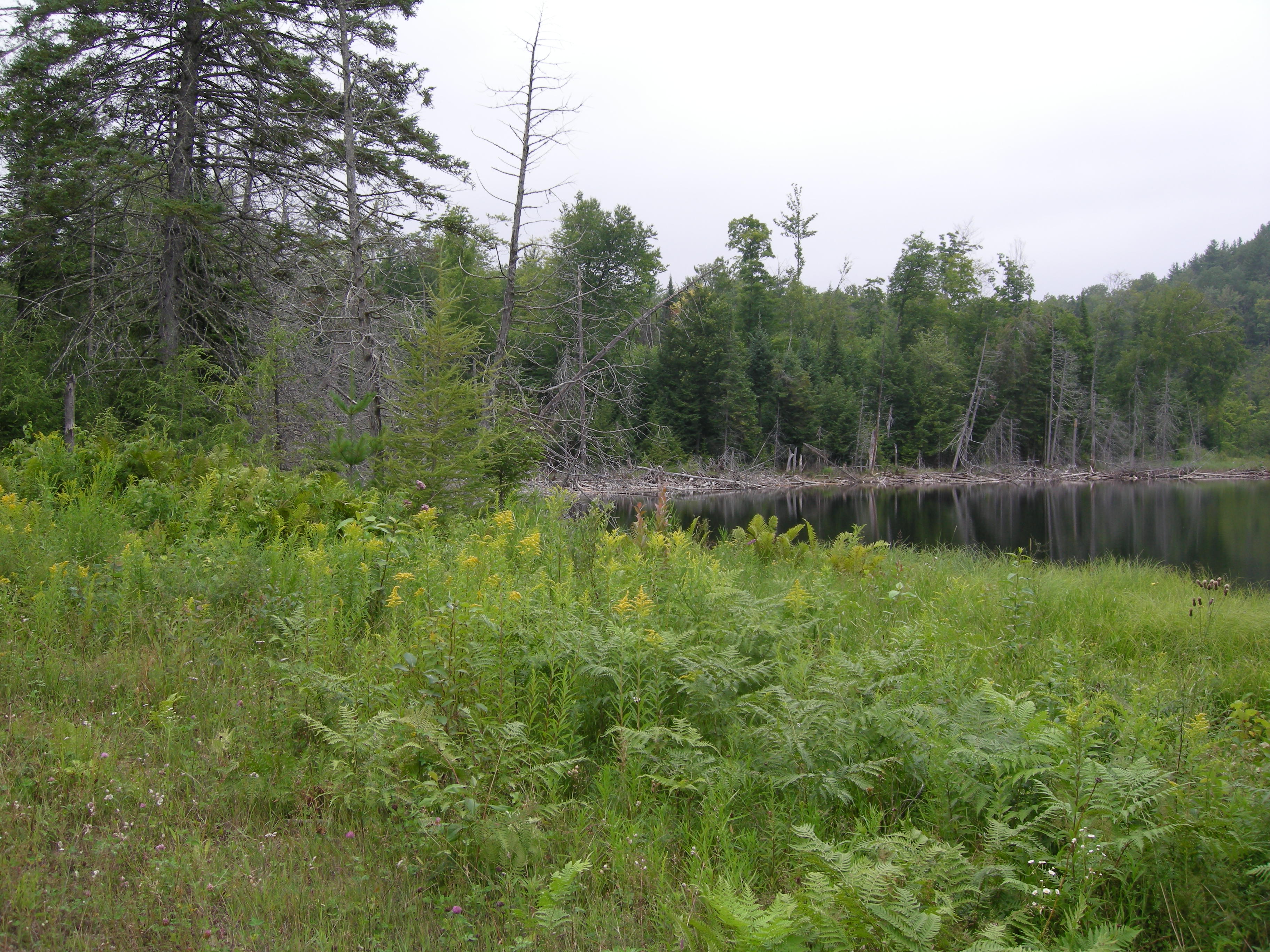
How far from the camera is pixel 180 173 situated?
1248 centimetres

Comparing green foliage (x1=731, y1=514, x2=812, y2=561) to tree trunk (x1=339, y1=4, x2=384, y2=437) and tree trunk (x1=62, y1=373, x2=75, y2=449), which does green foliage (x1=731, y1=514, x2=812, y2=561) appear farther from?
tree trunk (x1=62, y1=373, x2=75, y2=449)

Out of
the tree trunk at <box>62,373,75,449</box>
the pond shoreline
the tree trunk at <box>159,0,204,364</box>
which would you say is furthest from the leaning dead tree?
the pond shoreline

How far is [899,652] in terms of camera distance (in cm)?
344

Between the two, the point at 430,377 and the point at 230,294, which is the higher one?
the point at 230,294

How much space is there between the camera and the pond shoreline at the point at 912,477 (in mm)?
37375

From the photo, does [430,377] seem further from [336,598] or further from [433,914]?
[433,914]

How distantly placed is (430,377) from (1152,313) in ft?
212

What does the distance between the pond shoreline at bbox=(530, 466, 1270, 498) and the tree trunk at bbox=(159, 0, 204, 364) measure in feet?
70.8

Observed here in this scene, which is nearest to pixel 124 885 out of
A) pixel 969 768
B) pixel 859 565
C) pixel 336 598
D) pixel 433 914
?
pixel 433 914

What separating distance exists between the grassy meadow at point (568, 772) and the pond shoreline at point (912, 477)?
28.2m

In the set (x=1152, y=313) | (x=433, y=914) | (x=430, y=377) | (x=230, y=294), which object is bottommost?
(x=433, y=914)

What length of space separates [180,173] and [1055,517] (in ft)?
89.6

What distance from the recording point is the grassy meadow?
200 centimetres

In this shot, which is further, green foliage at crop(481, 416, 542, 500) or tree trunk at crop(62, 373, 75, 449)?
tree trunk at crop(62, 373, 75, 449)
